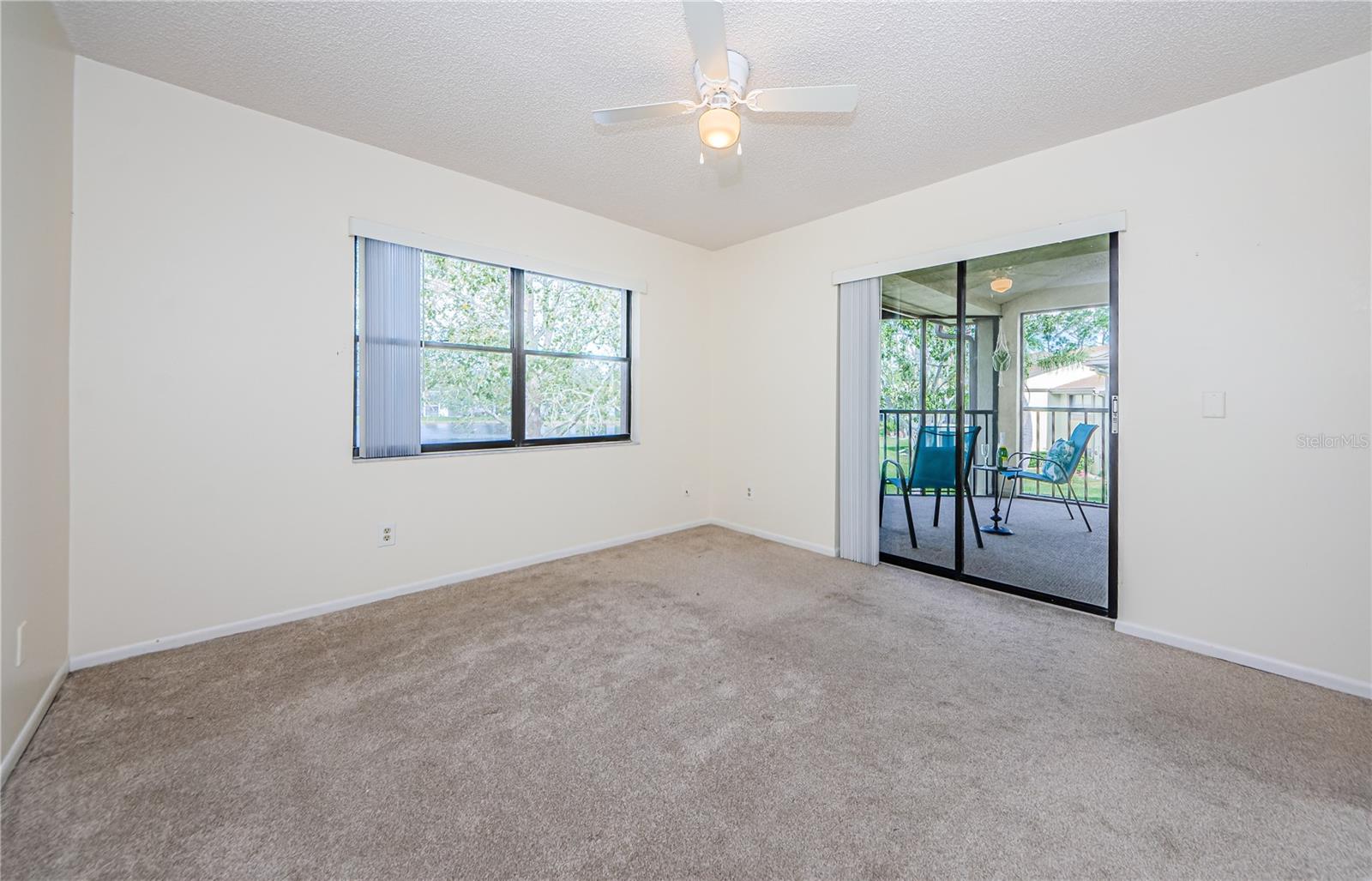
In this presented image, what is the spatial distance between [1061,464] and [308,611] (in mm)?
4357

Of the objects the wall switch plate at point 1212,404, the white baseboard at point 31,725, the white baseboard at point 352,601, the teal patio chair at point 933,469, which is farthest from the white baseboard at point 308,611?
the wall switch plate at point 1212,404

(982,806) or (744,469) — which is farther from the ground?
(744,469)

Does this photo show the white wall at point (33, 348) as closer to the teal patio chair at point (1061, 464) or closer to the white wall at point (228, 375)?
the white wall at point (228, 375)

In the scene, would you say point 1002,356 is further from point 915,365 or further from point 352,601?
point 352,601

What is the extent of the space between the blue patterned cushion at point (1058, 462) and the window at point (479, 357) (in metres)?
2.92

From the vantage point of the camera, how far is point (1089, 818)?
1419 mm

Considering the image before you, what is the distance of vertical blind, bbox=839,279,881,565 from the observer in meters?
3.60

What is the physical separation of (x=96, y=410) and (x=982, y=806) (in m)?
3.60

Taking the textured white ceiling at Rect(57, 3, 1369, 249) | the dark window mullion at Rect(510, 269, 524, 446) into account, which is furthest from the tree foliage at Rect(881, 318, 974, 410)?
the dark window mullion at Rect(510, 269, 524, 446)

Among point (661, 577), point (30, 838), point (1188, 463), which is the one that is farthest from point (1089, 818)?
point (30, 838)

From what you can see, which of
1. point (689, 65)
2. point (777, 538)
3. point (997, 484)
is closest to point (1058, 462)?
point (997, 484)

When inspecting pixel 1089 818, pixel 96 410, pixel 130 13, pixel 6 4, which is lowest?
pixel 1089 818

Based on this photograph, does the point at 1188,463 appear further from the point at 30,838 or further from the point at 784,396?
the point at 30,838

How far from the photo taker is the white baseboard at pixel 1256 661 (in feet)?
6.77
